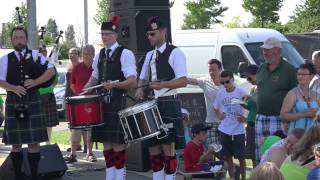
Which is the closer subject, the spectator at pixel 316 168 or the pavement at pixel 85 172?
the spectator at pixel 316 168

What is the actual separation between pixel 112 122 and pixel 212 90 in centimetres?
203

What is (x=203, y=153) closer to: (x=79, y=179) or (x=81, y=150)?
(x=79, y=179)

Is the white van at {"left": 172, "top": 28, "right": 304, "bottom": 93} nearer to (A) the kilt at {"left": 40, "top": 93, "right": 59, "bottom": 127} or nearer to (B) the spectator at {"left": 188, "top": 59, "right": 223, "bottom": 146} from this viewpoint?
(B) the spectator at {"left": 188, "top": 59, "right": 223, "bottom": 146}

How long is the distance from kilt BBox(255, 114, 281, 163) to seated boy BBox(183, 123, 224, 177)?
29.7 inches

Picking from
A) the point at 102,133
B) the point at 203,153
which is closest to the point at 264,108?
the point at 203,153

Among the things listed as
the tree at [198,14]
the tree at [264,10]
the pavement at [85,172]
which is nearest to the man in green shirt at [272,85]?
the pavement at [85,172]

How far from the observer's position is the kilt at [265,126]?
20.3 feet

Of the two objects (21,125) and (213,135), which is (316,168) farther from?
(213,135)

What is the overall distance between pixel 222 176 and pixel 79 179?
70.2 inches

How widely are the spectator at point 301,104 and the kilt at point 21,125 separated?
2.67 meters

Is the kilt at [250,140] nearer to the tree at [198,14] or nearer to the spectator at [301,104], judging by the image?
the spectator at [301,104]

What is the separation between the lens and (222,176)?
7156 mm

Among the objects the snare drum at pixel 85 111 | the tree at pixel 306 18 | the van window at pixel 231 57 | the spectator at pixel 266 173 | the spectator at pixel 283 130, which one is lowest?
the spectator at pixel 283 130

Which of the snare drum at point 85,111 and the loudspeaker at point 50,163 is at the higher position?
the snare drum at point 85,111
